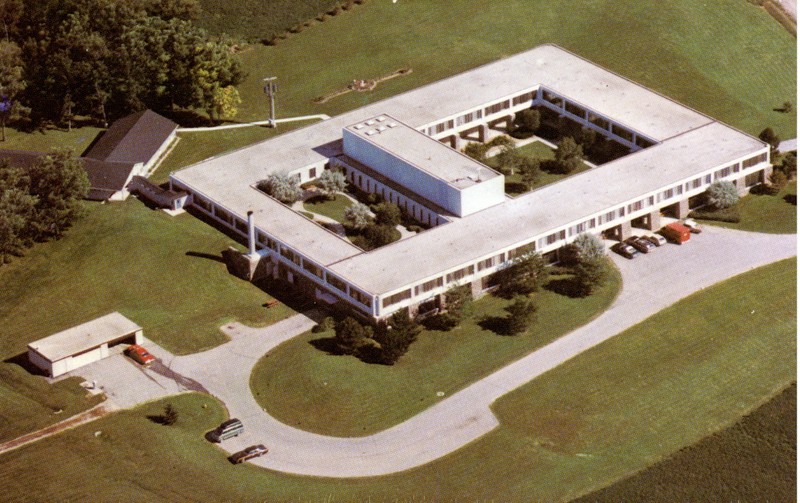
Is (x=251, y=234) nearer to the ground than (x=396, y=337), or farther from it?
farther from it

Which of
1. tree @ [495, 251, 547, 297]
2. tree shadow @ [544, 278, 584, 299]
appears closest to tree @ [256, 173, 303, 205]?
tree @ [495, 251, 547, 297]

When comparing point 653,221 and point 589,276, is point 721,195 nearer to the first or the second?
point 653,221

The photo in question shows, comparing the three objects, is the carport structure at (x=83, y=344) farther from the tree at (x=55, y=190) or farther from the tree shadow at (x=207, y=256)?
the tree at (x=55, y=190)

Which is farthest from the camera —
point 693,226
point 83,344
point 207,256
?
point 693,226

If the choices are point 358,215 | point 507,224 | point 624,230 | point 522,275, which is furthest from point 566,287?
point 358,215

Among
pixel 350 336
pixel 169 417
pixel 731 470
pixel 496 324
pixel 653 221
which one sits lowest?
pixel 731 470

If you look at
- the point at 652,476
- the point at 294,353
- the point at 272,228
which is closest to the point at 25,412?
the point at 294,353

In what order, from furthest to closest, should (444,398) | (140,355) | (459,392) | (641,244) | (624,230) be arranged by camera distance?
(624,230) → (641,244) → (140,355) → (459,392) → (444,398)
